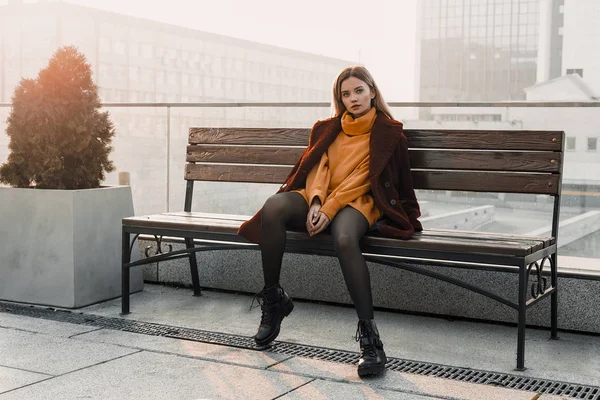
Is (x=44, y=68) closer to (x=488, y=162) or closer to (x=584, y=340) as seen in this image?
(x=488, y=162)

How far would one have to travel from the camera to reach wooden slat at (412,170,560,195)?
11.0 feet

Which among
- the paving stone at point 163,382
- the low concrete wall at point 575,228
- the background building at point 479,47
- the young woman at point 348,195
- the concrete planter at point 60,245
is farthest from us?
the background building at point 479,47

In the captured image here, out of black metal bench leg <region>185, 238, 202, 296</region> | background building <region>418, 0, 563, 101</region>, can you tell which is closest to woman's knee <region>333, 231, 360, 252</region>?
black metal bench leg <region>185, 238, 202, 296</region>

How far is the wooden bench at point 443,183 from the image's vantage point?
9.77 feet

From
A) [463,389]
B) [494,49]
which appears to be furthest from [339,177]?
[494,49]

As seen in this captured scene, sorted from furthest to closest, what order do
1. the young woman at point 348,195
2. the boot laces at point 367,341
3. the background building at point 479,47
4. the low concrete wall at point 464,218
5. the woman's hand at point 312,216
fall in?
the background building at point 479,47 → the low concrete wall at point 464,218 → the woman's hand at point 312,216 → the young woman at point 348,195 → the boot laces at point 367,341

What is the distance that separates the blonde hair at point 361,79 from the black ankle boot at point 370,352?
3.53 ft

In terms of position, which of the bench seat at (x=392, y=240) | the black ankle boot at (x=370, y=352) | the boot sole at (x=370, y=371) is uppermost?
the bench seat at (x=392, y=240)

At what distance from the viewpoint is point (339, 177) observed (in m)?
3.36

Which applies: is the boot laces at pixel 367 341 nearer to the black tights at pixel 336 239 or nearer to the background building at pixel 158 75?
the black tights at pixel 336 239

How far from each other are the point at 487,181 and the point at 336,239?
897 millimetres

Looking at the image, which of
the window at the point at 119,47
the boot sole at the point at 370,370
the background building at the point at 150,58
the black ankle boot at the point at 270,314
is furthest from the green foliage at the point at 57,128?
the window at the point at 119,47

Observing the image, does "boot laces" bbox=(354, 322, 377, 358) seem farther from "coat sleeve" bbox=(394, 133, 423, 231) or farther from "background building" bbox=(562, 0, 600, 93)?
"background building" bbox=(562, 0, 600, 93)

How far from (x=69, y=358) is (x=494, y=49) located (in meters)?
128
